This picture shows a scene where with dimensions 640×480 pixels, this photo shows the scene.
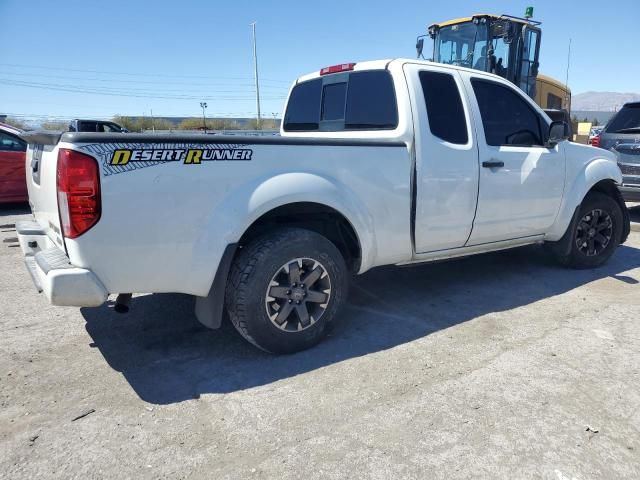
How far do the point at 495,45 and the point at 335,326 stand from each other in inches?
376

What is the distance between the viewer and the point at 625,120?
772cm

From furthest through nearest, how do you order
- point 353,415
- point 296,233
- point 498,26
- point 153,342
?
point 498,26
point 153,342
point 296,233
point 353,415

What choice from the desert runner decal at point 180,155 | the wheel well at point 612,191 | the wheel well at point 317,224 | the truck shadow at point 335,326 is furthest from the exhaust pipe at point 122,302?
the wheel well at point 612,191

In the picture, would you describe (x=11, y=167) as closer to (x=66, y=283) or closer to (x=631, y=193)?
(x=66, y=283)

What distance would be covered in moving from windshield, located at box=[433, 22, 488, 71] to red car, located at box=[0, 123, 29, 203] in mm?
9237

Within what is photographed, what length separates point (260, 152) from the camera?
288 centimetres

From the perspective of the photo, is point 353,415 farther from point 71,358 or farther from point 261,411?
point 71,358

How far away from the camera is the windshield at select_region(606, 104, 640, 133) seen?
757cm

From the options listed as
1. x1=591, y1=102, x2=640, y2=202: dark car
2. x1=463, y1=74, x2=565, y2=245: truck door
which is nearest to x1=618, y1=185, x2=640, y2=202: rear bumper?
x1=591, y1=102, x2=640, y2=202: dark car

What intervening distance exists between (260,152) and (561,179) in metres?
3.30

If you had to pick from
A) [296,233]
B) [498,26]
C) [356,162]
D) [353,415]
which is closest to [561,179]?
[356,162]

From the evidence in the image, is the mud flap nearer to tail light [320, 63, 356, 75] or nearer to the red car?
tail light [320, 63, 356, 75]

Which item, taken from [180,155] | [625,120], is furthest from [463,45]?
[180,155]

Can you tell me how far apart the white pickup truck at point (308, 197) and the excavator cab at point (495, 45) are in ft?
21.8
